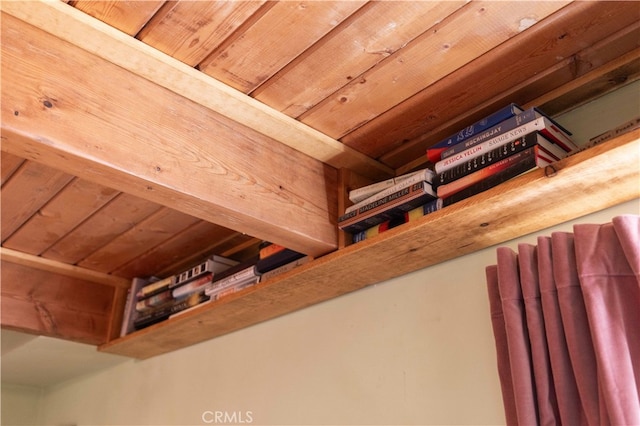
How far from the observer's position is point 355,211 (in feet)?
5.15

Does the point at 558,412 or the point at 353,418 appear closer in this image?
the point at 558,412

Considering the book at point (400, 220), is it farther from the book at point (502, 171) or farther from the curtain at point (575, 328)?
the curtain at point (575, 328)

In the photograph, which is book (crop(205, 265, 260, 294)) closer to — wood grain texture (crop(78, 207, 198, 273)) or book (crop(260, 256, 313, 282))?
book (crop(260, 256, 313, 282))

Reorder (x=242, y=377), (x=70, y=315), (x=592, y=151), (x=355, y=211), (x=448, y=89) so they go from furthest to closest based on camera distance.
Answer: (x=70, y=315), (x=242, y=377), (x=355, y=211), (x=448, y=89), (x=592, y=151)

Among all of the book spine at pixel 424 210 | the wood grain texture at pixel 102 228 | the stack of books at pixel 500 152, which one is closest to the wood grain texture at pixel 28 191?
the wood grain texture at pixel 102 228

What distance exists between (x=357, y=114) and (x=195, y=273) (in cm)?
96

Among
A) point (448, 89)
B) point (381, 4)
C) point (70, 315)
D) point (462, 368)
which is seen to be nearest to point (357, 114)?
point (448, 89)

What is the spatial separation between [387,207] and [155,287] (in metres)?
1.20

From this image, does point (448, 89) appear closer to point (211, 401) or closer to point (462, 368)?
point (462, 368)

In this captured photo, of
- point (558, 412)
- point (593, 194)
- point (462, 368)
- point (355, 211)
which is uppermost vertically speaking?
point (355, 211)

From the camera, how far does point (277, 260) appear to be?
1.81 m

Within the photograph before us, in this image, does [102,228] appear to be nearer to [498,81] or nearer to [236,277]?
[236,277]

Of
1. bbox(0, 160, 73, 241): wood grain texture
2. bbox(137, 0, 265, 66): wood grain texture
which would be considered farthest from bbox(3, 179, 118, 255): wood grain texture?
bbox(137, 0, 265, 66): wood grain texture

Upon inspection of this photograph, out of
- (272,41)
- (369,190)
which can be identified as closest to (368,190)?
(369,190)
